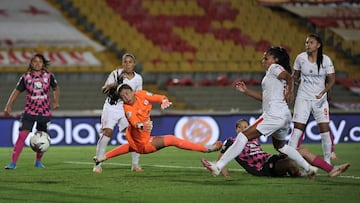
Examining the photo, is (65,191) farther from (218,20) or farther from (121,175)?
(218,20)

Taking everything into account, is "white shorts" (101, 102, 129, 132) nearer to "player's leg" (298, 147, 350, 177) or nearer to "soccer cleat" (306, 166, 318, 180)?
"player's leg" (298, 147, 350, 177)

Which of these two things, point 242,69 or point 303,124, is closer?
point 303,124

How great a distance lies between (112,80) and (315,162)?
3.55 m

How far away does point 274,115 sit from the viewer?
1249 centimetres

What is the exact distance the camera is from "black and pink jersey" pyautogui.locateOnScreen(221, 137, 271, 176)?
1341 cm

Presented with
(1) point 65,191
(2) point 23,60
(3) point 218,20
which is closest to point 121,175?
(1) point 65,191

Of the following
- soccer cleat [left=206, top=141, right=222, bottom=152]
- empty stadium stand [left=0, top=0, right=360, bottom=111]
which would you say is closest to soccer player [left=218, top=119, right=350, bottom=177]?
soccer cleat [left=206, top=141, right=222, bottom=152]

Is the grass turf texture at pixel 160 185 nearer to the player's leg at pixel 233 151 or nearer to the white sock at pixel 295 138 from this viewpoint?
the player's leg at pixel 233 151

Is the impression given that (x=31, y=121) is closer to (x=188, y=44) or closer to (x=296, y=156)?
(x=296, y=156)

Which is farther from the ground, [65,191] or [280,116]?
[280,116]

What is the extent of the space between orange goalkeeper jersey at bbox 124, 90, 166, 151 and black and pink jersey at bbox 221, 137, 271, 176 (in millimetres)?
1088

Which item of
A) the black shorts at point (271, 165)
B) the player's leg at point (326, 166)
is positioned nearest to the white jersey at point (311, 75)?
the black shorts at point (271, 165)

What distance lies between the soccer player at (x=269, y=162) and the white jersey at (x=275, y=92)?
0.79 m

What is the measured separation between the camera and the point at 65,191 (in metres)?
11.6
